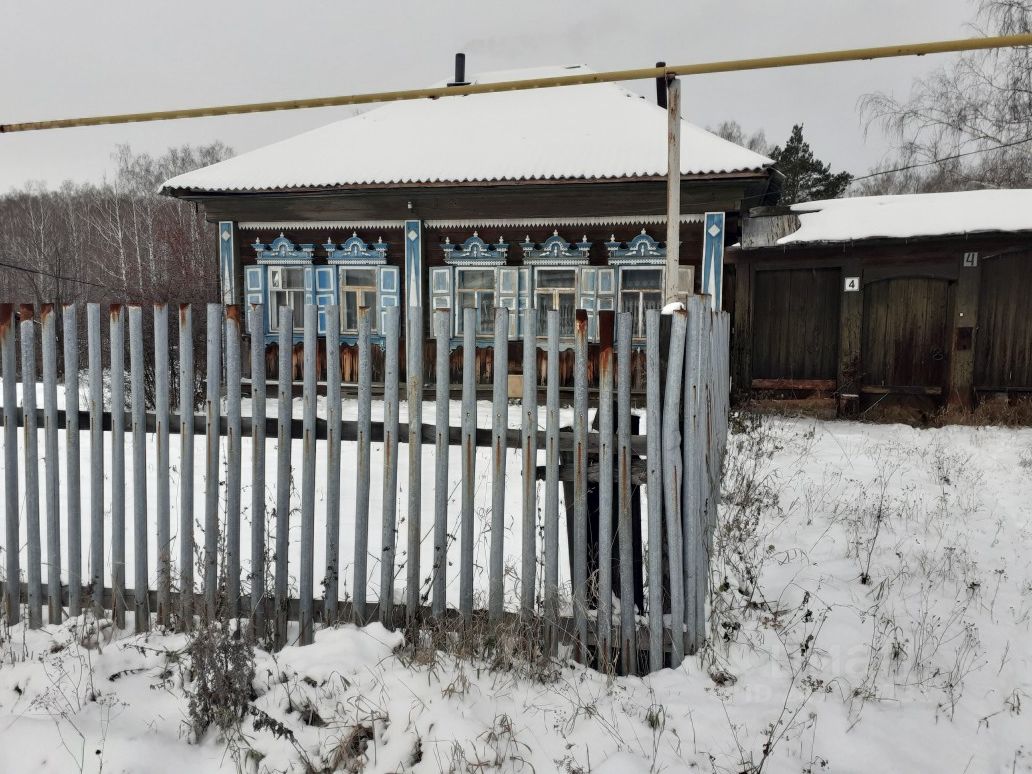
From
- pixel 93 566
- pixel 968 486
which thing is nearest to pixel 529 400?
pixel 93 566

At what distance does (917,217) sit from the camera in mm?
9828

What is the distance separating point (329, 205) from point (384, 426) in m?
8.60

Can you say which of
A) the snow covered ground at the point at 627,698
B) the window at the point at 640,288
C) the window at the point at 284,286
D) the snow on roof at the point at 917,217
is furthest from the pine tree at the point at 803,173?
the snow covered ground at the point at 627,698

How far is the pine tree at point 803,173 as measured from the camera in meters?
22.9

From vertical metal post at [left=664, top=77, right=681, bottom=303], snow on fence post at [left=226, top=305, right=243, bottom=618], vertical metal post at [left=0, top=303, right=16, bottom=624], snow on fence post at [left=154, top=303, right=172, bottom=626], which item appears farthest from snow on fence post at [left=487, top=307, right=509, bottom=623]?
vertical metal post at [left=664, top=77, right=681, bottom=303]

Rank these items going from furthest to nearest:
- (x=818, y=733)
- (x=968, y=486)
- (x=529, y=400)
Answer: (x=968, y=486) < (x=529, y=400) < (x=818, y=733)

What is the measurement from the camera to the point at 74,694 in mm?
2490

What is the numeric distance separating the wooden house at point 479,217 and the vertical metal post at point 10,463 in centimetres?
712

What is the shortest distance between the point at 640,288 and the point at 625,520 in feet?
25.1

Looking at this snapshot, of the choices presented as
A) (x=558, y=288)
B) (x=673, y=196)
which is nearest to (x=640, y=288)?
(x=558, y=288)

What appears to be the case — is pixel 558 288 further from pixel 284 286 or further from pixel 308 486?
pixel 308 486

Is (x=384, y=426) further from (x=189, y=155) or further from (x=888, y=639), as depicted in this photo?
(x=189, y=155)

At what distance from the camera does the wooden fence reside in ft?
8.67

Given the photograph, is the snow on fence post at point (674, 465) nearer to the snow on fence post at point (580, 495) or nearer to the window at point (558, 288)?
the snow on fence post at point (580, 495)
